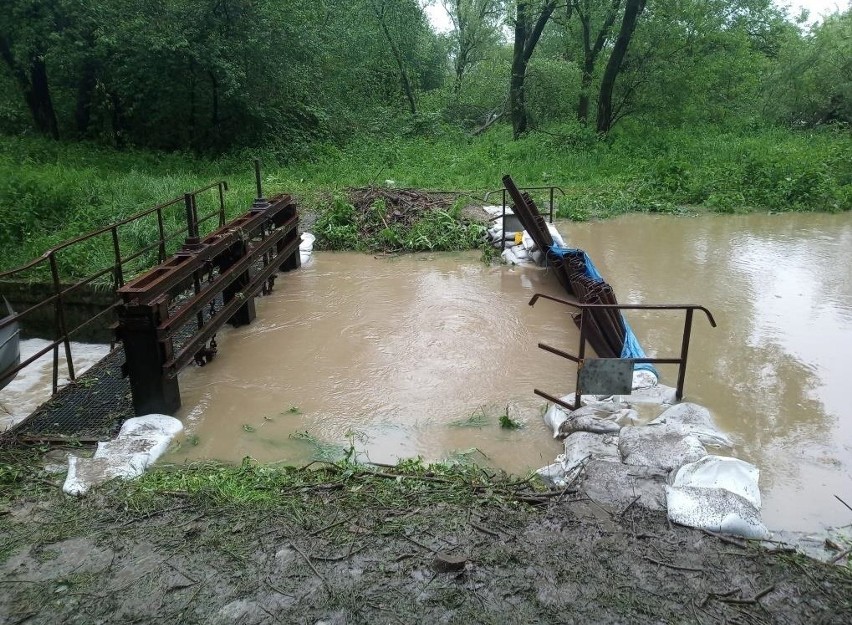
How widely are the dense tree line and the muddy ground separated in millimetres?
16040

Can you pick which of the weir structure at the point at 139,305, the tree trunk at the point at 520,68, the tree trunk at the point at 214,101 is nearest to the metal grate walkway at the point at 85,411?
the weir structure at the point at 139,305

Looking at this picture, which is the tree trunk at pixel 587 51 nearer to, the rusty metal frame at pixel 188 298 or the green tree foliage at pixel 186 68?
the green tree foliage at pixel 186 68

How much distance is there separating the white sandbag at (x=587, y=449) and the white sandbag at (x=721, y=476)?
522 mm

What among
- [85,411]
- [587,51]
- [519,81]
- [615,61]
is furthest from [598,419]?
[587,51]

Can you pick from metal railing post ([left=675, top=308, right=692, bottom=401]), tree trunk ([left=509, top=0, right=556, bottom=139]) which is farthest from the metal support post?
tree trunk ([left=509, top=0, right=556, bottom=139])

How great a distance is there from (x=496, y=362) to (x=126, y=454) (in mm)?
3929

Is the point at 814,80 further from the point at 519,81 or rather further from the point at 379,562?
the point at 379,562

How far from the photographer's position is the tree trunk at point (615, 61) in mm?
20000

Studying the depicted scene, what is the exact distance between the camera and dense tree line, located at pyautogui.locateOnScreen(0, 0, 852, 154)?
707 inches

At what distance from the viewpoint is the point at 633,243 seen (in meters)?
12.7

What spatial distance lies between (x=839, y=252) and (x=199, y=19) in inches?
645

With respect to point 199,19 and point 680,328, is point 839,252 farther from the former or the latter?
point 199,19

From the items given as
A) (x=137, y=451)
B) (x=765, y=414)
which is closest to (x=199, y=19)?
(x=137, y=451)

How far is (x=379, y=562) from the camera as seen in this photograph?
3.77 m
